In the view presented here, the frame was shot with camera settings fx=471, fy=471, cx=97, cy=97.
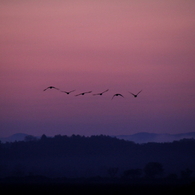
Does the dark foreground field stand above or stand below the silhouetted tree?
below

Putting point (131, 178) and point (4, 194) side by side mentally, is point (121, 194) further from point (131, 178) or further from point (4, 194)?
point (131, 178)

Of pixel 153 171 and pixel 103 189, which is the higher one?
pixel 153 171

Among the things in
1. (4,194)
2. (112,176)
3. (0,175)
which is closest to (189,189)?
(4,194)

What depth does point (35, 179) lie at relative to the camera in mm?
174375

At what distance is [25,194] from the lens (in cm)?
10319

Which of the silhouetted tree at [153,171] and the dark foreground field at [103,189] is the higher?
the silhouetted tree at [153,171]

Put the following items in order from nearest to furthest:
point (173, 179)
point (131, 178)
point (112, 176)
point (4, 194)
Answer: point (4, 194), point (173, 179), point (131, 178), point (112, 176)

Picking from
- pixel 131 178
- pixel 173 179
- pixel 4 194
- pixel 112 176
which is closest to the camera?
pixel 4 194

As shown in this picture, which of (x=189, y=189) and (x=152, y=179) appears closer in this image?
(x=189, y=189)

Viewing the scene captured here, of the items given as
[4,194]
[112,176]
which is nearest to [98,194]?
[4,194]

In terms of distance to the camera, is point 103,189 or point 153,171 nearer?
A: point 103,189

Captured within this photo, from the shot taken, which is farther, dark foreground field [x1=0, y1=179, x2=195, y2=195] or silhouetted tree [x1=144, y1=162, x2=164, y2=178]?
silhouetted tree [x1=144, y1=162, x2=164, y2=178]

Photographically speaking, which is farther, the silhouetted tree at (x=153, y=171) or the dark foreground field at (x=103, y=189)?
the silhouetted tree at (x=153, y=171)

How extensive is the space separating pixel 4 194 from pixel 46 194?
9.00m
